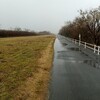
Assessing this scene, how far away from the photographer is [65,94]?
25.8 ft

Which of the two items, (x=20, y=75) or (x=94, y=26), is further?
(x=94, y=26)

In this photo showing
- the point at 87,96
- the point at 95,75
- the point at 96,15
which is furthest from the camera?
the point at 96,15

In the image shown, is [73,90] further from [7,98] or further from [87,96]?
[7,98]

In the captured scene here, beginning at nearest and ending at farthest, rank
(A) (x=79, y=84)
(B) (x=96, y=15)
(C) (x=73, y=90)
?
(C) (x=73, y=90) → (A) (x=79, y=84) → (B) (x=96, y=15)

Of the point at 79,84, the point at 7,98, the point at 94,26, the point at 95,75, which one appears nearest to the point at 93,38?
the point at 94,26

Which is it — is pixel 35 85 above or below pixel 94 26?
below

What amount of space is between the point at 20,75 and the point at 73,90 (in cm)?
404

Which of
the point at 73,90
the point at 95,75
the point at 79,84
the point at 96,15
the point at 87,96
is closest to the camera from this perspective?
A: the point at 87,96

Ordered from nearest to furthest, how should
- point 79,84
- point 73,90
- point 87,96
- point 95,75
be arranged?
point 87,96 → point 73,90 → point 79,84 → point 95,75

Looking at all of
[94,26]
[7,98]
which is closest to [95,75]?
[7,98]

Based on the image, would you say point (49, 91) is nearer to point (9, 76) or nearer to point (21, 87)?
point (21, 87)

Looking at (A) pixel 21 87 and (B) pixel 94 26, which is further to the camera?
(B) pixel 94 26

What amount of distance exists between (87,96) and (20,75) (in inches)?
192

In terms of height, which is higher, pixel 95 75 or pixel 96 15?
pixel 96 15
